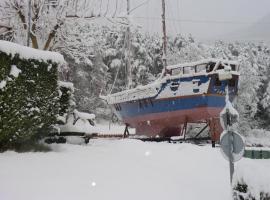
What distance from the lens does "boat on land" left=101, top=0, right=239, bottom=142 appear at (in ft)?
59.5

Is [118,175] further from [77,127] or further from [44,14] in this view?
[44,14]

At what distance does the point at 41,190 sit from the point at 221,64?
13253 mm

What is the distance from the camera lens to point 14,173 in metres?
7.57

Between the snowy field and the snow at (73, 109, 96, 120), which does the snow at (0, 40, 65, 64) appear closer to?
the snowy field

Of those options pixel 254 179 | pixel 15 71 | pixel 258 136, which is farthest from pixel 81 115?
pixel 258 136

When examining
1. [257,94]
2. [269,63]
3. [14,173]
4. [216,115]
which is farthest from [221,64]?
[269,63]

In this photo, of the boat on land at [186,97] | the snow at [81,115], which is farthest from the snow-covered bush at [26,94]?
the boat on land at [186,97]

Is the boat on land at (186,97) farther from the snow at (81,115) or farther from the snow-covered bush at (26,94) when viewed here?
the snow-covered bush at (26,94)

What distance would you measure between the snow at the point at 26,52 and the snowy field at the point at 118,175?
95.7 inches

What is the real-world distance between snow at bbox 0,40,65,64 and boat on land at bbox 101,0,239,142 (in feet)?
27.0

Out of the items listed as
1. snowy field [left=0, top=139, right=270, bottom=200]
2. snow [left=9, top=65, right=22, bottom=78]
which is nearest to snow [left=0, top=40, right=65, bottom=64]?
snow [left=9, top=65, right=22, bottom=78]

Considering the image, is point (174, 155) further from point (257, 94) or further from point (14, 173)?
point (257, 94)

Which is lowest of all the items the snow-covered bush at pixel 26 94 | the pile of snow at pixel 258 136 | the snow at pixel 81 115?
the pile of snow at pixel 258 136

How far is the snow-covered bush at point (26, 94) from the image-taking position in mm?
Result: 9209
